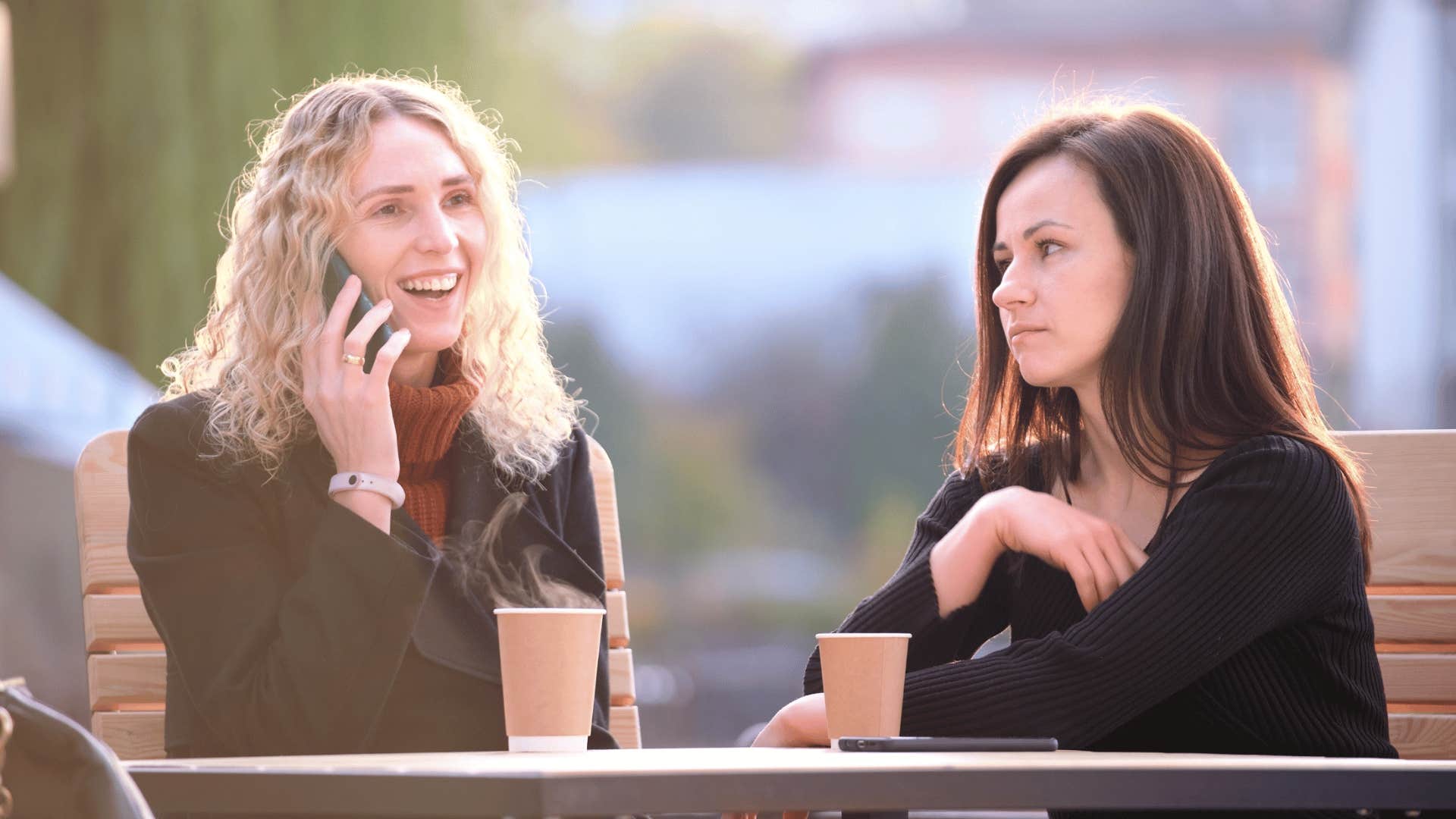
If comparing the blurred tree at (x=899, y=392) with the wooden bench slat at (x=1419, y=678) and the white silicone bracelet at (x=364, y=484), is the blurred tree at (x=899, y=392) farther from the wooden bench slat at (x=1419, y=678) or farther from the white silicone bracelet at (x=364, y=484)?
the white silicone bracelet at (x=364, y=484)

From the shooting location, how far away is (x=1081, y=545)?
1558mm

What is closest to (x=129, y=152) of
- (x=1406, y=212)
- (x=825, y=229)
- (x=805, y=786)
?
(x=825, y=229)

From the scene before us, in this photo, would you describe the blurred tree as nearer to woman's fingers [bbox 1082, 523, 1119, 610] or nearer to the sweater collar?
the sweater collar

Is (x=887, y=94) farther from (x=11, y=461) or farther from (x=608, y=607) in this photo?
(x=608, y=607)

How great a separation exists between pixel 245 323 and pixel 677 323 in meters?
5.32

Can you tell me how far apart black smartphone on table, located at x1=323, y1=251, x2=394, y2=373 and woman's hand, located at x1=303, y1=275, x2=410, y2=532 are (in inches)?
0.9

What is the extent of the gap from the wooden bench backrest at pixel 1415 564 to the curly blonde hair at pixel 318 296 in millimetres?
1082

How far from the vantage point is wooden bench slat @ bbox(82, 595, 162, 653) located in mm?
1899

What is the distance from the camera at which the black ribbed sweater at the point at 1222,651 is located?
4.63 feet

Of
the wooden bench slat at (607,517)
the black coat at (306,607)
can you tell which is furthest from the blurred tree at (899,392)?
the black coat at (306,607)

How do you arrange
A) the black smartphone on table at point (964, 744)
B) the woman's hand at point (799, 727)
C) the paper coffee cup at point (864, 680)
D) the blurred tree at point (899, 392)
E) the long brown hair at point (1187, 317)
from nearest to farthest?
the black smartphone on table at point (964, 744)
the paper coffee cup at point (864, 680)
the woman's hand at point (799, 727)
the long brown hair at point (1187, 317)
the blurred tree at point (899, 392)

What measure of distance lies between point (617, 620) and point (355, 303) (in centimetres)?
58

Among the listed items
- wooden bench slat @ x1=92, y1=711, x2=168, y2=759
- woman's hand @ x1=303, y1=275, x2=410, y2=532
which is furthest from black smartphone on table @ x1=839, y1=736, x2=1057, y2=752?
wooden bench slat @ x1=92, y1=711, x2=168, y2=759

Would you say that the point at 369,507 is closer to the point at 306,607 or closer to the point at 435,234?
the point at 306,607
